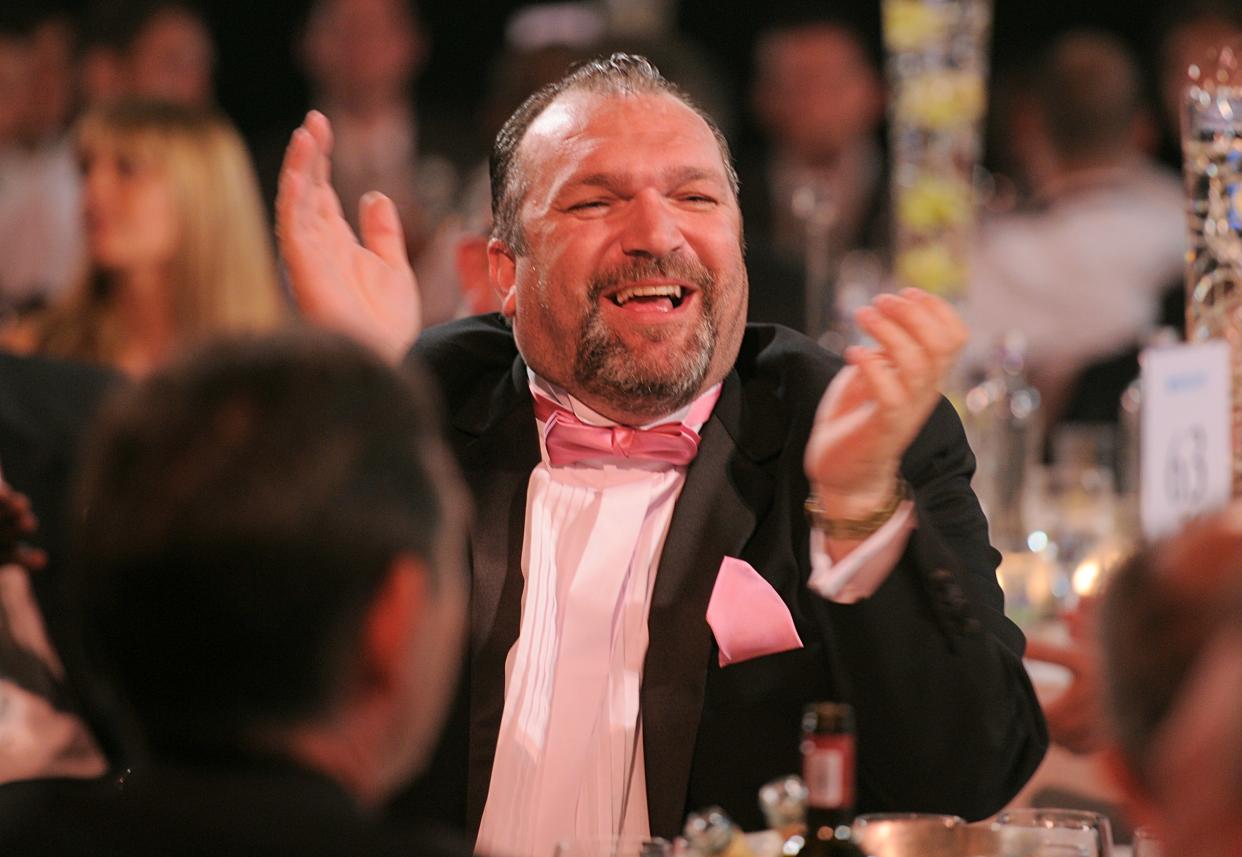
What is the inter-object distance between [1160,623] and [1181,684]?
0.14 ft

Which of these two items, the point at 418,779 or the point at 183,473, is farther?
the point at 418,779

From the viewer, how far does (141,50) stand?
6777mm

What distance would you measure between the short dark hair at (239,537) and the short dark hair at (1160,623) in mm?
425

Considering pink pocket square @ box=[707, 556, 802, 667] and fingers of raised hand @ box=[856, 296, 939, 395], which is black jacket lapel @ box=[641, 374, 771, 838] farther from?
fingers of raised hand @ box=[856, 296, 939, 395]

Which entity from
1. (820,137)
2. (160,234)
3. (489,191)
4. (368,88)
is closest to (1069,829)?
(489,191)

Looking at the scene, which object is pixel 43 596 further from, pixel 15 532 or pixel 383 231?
pixel 383 231

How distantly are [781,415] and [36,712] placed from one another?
1.19m

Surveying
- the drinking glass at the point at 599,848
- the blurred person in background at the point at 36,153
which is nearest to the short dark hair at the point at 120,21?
the blurred person in background at the point at 36,153

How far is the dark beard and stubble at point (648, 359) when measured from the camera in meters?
2.29

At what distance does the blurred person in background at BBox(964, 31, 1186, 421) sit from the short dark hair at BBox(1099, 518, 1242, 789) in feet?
→ 15.2

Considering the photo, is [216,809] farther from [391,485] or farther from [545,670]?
[545,670]

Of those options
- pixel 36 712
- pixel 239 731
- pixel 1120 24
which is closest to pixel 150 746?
pixel 239 731

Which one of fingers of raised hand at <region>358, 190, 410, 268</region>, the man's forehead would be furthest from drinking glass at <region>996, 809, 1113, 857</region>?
fingers of raised hand at <region>358, 190, 410, 268</region>

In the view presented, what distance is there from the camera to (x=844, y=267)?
18.4ft
